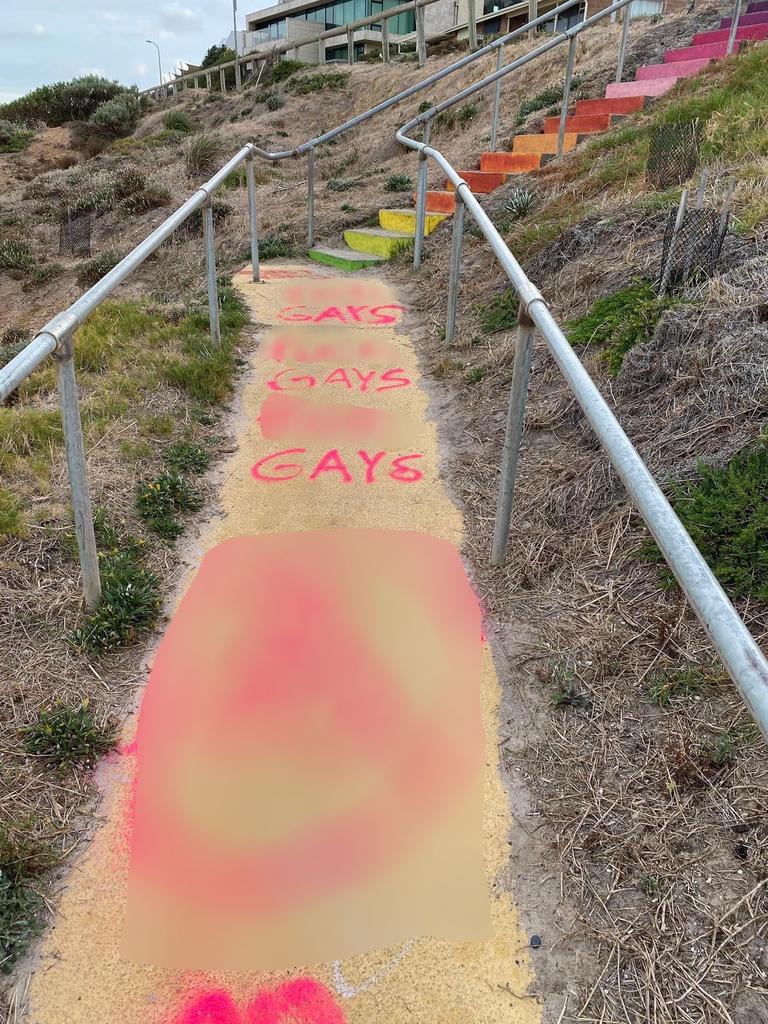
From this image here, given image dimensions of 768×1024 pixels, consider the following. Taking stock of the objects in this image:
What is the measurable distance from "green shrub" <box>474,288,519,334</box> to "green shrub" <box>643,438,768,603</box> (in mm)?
2230

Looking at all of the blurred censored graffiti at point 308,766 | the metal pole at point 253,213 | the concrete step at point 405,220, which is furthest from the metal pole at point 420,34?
the blurred censored graffiti at point 308,766

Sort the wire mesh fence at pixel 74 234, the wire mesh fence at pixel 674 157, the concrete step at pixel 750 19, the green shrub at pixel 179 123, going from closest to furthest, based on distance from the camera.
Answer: the wire mesh fence at pixel 674 157 → the concrete step at pixel 750 19 → the wire mesh fence at pixel 74 234 → the green shrub at pixel 179 123

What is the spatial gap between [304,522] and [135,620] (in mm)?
863

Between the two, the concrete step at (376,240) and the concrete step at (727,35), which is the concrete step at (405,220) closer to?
the concrete step at (376,240)

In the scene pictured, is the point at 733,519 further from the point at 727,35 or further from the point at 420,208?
the point at 727,35

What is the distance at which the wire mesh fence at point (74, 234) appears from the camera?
1223 cm

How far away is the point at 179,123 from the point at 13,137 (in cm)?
578

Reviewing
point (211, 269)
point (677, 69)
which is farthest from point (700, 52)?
point (211, 269)

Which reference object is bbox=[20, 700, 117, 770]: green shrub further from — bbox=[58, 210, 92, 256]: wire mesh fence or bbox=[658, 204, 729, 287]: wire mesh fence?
bbox=[58, 210, 92, 256]: wire mesh fence

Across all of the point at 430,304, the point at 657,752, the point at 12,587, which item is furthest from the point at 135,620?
the point at 430,304

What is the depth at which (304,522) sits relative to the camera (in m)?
3.08

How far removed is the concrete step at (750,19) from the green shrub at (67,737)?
9653 millimetres

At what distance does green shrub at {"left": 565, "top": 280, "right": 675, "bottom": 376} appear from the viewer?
10.8ft

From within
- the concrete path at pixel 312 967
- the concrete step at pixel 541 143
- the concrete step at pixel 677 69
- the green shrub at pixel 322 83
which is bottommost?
the concrete path at pixel 312 967
